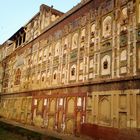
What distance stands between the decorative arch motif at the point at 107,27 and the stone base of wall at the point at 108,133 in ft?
15.7

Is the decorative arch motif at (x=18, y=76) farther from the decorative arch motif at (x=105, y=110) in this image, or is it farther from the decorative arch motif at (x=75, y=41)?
the decorative arch motif at (x=105, y=110)

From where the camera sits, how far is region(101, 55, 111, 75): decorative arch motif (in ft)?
37.6

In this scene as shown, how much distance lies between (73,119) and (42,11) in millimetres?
12013

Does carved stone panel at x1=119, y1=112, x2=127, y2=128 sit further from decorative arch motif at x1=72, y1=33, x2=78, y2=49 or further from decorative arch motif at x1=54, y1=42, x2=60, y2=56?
decorative arch motif at x1=54, y1=42, x2=60, y2=56

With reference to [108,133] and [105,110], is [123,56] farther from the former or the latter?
[108,133]

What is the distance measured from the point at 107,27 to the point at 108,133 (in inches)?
217

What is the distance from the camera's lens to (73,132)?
41.5ft

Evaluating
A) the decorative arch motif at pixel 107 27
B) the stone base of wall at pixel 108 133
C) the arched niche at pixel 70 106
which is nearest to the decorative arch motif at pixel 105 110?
the stone base of wall at pixel 108 133

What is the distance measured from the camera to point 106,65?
11602 millimetres

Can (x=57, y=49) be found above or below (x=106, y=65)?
above

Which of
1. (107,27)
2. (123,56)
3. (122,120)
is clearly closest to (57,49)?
(107,27)

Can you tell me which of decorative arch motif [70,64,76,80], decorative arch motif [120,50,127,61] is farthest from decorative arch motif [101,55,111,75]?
decorative arch motif [70,64,76,80]

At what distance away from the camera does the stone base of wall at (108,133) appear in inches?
363

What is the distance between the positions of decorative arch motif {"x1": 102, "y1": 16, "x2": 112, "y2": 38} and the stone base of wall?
480cm
